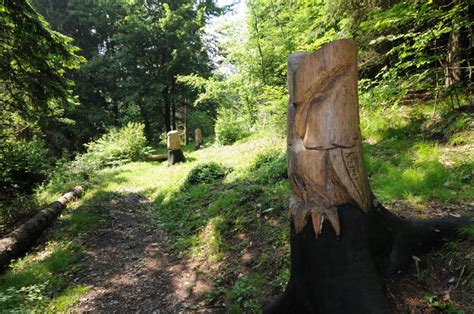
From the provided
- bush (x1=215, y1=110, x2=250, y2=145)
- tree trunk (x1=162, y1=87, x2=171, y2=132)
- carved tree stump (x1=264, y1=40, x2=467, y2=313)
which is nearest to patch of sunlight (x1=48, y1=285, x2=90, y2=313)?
carved tree stump (x1=264, y1=40, x2=467, y2=313)

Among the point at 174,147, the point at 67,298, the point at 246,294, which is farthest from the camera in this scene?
the point at 174,147

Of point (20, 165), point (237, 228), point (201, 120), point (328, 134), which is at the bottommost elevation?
point (237, 228)

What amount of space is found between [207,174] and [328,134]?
5.73 meters

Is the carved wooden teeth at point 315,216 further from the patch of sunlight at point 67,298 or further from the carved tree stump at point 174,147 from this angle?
the carved tree stump at point 174,147

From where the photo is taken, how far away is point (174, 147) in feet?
36.3

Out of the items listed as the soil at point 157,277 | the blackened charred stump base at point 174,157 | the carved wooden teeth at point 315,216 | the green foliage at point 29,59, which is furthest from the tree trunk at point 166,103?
the carved wooden teeth at point 315,216

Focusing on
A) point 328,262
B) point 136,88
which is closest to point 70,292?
point 328,262

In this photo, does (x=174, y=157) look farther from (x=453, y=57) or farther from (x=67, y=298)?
(x=453, y=57)

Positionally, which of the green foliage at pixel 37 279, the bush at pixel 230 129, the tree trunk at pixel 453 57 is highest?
the tree trunk at pixel 453 57

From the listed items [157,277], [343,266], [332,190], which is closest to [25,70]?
[157,277]

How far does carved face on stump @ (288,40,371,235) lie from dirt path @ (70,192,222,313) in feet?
6.38

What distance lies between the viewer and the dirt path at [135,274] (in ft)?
11.4

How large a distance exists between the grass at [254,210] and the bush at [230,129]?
600cm

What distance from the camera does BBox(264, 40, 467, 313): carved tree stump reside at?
2.00 metres
